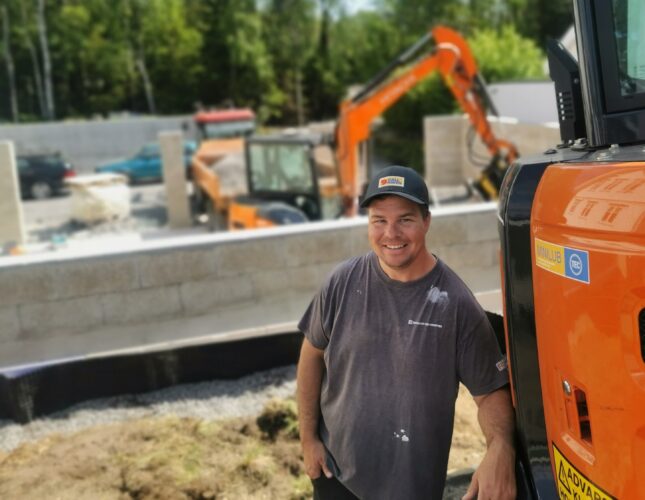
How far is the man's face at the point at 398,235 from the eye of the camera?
2416mm

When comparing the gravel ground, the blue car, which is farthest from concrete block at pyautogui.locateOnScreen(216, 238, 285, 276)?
the blue car

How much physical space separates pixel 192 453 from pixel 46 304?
2.22 metres

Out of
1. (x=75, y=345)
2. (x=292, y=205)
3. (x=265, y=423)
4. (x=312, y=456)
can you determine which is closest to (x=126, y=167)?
(x=292, y=205)

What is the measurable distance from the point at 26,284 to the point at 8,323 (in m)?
0.37

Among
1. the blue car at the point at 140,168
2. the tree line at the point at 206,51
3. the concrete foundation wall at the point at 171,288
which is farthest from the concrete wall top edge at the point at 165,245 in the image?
the tree line at the point at 206,51

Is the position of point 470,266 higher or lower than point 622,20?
lower

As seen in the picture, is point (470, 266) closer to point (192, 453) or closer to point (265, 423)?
point (265, 423)

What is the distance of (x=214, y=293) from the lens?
6.44 metres

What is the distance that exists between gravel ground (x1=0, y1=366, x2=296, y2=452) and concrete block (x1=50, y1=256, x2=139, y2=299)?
1.05 metres

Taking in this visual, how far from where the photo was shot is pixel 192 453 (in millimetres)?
4566

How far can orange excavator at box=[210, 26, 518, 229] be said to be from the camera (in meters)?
11.2

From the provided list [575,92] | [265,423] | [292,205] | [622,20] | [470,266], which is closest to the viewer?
[622,20]

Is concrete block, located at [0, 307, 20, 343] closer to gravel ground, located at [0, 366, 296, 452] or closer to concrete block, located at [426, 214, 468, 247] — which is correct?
gravel ground, located at [0, 366, 296, 452]

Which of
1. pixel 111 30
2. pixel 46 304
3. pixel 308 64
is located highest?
pixel 111 30
